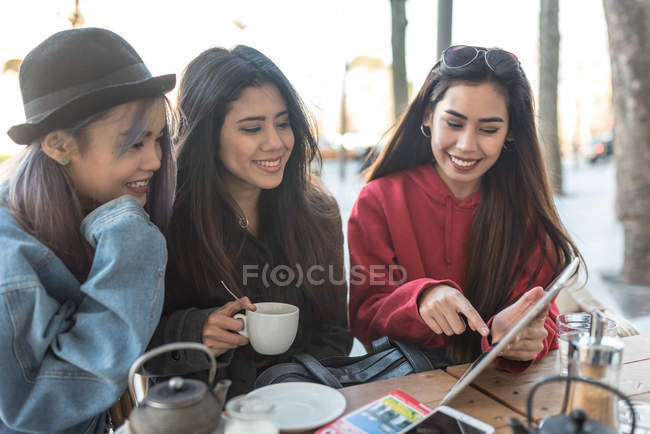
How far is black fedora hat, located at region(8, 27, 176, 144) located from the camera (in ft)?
4.37

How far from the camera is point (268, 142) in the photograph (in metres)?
1.88

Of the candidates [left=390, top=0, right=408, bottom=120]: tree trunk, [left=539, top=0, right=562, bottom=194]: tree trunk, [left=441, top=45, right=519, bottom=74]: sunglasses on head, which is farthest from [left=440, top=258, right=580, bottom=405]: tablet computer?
[left=539, top=0, right=562, bottom=194]: tree trunk

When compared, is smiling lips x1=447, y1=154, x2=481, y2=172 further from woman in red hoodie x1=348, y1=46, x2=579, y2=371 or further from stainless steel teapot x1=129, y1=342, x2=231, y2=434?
stainless steel teapot x1=129, y1=342, x2=231, y2=434

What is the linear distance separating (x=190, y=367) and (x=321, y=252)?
704 mm

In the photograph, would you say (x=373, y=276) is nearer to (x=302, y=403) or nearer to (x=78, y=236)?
(x=302, y=403)

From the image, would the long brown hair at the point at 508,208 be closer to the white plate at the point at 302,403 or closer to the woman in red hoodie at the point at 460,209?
the woman in red hoodie at the point at 460,209

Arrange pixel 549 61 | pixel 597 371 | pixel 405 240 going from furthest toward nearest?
pixel 549 61 < pixel 405 240 < pixel 597 371

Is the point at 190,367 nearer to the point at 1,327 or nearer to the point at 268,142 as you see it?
the point at 1,327

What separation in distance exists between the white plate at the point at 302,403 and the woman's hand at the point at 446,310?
430 millimetres

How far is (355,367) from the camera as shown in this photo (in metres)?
1.56

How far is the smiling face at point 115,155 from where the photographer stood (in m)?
1.41

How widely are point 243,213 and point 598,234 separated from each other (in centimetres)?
638

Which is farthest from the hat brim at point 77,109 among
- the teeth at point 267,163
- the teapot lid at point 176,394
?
the teapot lid at point 176,394

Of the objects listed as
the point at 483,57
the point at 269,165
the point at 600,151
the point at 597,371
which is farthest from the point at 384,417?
the point at 600,151
